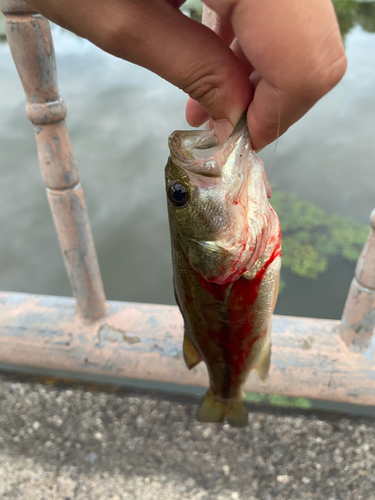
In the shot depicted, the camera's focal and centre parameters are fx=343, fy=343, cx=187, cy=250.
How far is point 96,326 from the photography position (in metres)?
1.74

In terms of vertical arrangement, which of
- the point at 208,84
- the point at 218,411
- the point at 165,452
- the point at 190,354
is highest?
the point at 208,84

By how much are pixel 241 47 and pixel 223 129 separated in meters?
0.16

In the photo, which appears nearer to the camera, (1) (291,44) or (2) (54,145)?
(1) (291,44)

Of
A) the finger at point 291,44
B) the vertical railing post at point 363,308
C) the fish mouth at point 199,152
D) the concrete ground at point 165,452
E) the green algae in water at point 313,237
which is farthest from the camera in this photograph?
the green algae in water at point 313,237

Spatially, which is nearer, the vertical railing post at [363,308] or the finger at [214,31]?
the finger at [214,31]

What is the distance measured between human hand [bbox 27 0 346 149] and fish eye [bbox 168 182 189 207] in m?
0.17

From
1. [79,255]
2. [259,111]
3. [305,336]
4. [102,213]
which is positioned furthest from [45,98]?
[102,213]

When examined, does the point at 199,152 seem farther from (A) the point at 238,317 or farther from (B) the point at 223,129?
(A) the point at 238,317

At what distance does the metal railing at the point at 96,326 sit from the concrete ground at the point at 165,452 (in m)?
0.17

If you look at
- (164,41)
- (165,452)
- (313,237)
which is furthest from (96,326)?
(313,237)

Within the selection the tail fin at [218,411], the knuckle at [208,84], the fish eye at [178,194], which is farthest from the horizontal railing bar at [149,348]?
the knuckle at [208,84]

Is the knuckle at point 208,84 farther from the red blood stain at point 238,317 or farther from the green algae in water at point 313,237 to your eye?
the green algae in water at point 313,237

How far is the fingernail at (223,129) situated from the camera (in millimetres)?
600

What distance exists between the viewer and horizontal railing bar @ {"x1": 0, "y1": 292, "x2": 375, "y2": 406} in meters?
1.55
